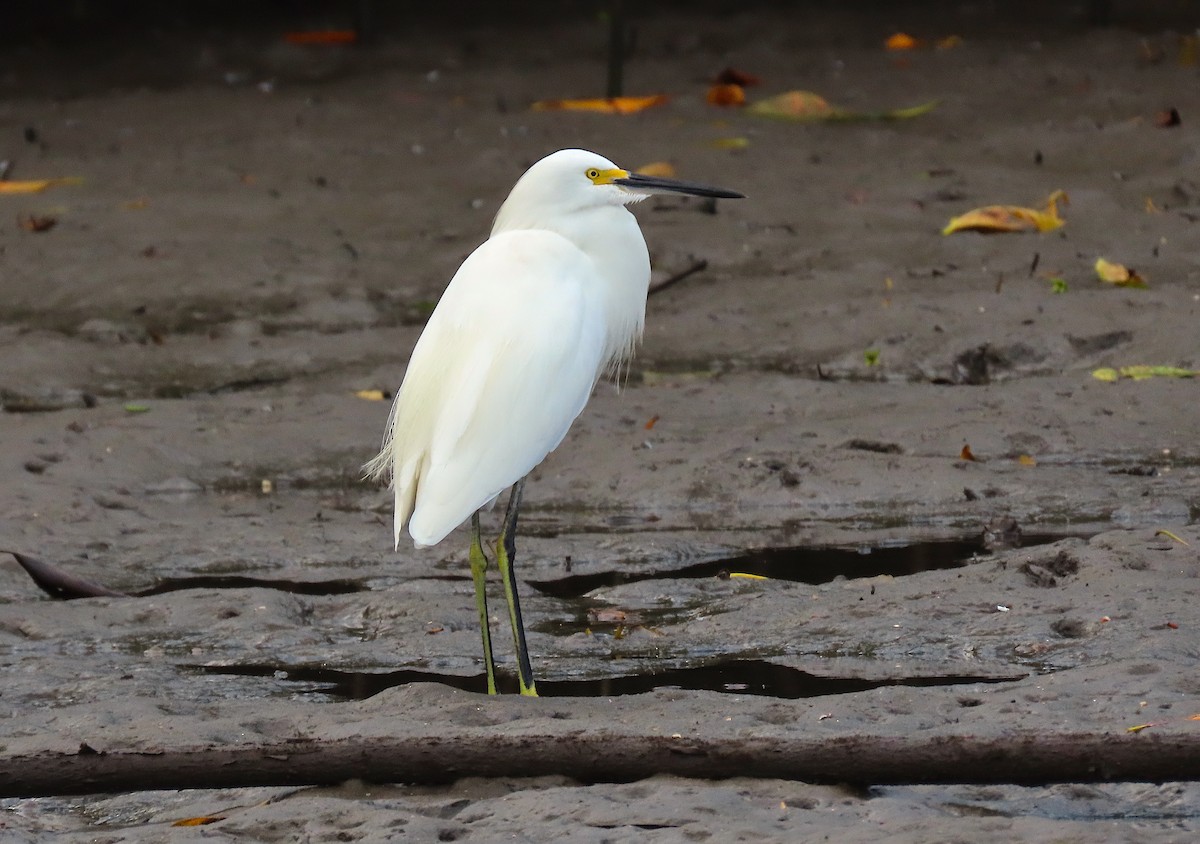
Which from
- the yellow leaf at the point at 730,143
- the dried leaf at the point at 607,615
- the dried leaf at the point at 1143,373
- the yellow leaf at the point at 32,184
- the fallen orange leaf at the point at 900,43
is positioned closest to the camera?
the dried leaf at the point at 607,615

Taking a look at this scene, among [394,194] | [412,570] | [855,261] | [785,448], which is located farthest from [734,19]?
[412,570]

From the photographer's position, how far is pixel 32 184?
341 inches

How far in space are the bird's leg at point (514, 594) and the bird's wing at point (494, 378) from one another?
8.0 inches

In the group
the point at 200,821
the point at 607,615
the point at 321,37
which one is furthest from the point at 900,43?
the point at 200,821

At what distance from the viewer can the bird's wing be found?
138 inches

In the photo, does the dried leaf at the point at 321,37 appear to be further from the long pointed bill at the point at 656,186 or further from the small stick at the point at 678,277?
the long pointed bill at the point at 656,186

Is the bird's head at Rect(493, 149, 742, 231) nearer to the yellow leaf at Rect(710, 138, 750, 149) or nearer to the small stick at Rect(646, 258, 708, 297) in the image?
the small stick at Rect(646, 258, 708, 297)

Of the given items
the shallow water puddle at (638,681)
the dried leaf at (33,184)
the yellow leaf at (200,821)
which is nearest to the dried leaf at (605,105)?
the dried leaf at (33,184)

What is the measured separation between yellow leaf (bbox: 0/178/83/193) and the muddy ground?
0.21 metres

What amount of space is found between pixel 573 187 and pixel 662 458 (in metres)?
1.51

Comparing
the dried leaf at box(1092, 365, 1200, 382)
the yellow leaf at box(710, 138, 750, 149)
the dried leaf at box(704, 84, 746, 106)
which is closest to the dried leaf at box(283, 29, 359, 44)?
the dried leaf at box(704, 84, 746, 106)

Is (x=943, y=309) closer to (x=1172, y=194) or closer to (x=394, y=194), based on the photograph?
(x=1172, y=194)

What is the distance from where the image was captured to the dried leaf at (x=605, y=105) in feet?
32.5

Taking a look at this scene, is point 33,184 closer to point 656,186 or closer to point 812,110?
point 812,110
